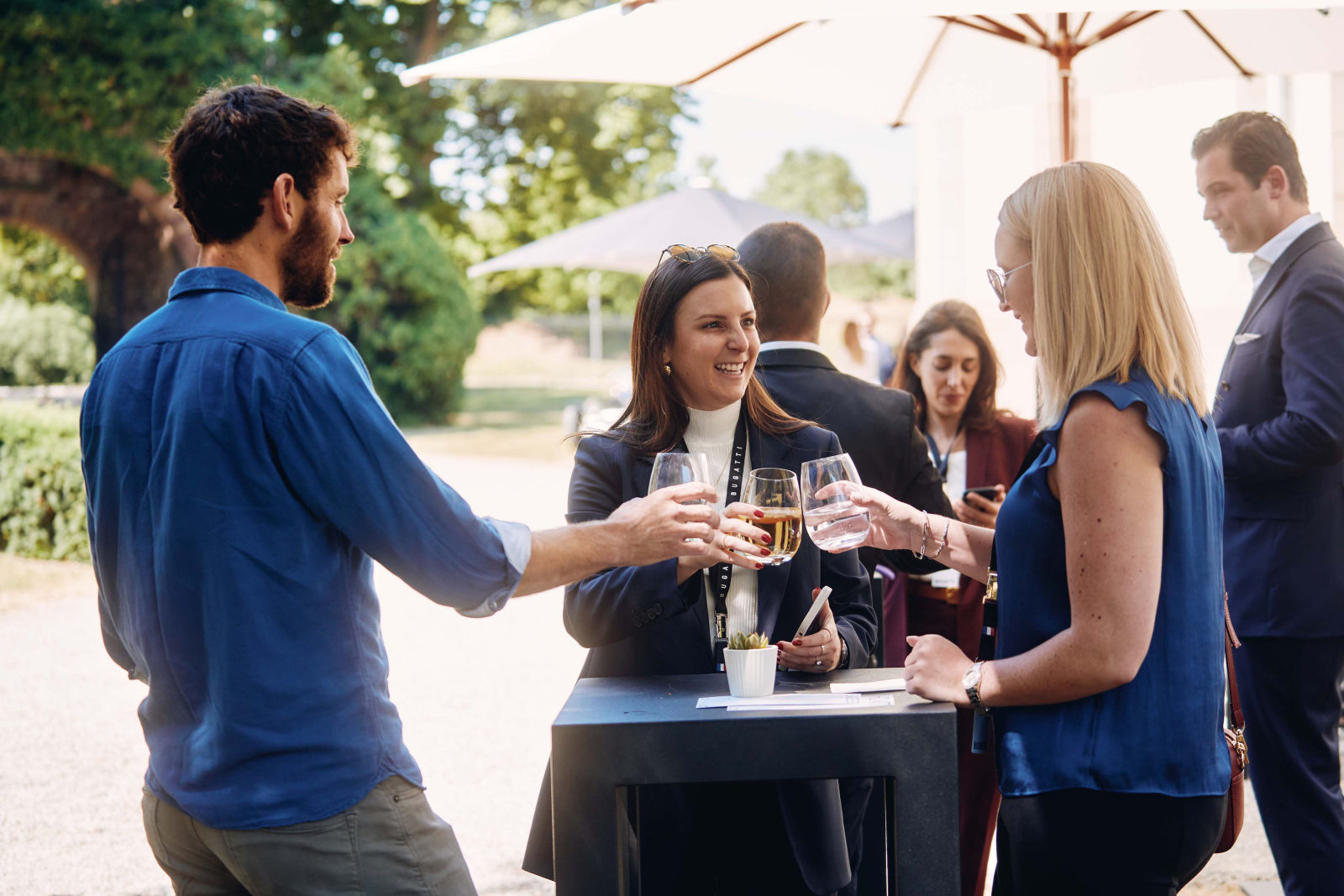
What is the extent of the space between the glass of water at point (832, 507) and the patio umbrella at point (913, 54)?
5.63ft

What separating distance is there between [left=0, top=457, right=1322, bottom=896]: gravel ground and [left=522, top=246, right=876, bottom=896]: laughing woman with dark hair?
1765mm

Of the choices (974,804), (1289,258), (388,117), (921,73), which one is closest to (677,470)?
(974,804)

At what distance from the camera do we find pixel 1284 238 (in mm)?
3439

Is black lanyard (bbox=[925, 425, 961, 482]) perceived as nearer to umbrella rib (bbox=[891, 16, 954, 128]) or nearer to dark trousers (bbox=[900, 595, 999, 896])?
dark trousers (bbox=[900, 595, 999, 896])

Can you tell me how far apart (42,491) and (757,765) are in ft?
33.5

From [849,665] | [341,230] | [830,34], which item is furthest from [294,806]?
[830,34]

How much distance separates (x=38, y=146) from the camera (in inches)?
540

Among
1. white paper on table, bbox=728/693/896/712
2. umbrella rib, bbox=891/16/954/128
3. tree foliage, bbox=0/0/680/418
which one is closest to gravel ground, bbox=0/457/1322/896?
white paper on table, bbox=728/693/896/712

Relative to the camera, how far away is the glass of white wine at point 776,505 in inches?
85.4

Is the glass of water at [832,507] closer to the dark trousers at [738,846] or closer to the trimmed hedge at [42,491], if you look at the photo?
the dark trousers at [738,846]

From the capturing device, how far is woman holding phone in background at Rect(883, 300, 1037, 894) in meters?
3.52

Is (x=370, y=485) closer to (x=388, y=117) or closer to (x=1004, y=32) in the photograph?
(x=1004, y=32)

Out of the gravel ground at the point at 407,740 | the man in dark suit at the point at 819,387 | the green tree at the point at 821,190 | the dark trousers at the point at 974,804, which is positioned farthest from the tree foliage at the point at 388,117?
the green tree at the point at 821,190

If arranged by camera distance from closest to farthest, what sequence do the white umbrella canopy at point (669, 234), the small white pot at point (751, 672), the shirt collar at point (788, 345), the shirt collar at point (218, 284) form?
the shirt collar at point (218, 284) → the small white pot at point (751, 672) → the shirt collar at point (788, 345) → the white umbrella canopy at point (669, 234)
